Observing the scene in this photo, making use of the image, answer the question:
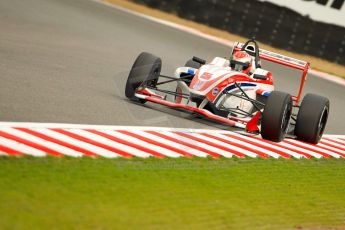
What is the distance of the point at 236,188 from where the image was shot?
745 cm

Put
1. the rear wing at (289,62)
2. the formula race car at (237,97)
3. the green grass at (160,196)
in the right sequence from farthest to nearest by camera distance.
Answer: the rear wing at (289,62), the formula race car at (237,97), the green grass at (160,196)

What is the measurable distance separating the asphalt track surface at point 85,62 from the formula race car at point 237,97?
0.30 meters

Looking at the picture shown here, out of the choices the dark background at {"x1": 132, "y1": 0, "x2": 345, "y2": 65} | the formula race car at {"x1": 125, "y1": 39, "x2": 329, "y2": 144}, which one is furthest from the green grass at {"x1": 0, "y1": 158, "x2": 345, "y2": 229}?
the dark background at {"x1": 132, "y1": 0, "x2": 345, "y2": 65}

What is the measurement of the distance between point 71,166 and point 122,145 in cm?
137

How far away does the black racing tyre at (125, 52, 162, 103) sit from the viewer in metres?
10.7

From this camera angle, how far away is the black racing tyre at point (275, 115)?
387 inches

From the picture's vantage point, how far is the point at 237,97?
1085 centimetres

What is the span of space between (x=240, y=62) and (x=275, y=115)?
1559 millimetres

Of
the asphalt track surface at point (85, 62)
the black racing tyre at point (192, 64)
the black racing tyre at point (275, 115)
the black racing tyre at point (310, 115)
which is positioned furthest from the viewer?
the black racing tyre at point (192, 64)

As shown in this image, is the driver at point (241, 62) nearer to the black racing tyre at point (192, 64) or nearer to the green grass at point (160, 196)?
the black racing tyre at point (192, 64)

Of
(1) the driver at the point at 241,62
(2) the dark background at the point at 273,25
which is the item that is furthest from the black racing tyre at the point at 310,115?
(2) the dark background at the point at 273,25

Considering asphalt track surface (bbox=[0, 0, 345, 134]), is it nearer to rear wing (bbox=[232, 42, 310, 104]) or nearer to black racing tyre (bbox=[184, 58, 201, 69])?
black racing tyre (bbox=[184, 58, 201, 69])

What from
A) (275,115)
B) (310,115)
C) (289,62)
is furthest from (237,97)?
(289,62)

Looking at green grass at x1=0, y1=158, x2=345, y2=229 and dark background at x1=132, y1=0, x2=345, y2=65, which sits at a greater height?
dark background at x1=132, y1=0, x2=345, y2=65
